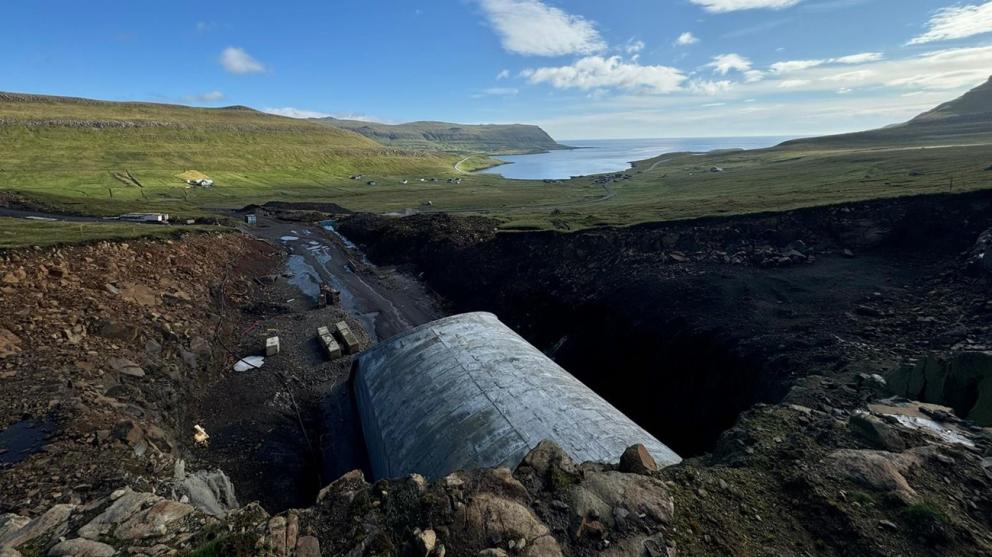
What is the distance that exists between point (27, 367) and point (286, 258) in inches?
1351

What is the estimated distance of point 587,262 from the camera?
126ft

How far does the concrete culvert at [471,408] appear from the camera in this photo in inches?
536

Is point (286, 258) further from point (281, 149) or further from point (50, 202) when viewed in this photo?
point (281, 149)

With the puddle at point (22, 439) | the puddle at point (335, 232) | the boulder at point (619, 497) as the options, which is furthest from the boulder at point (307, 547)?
the puddle at point (335, 232)

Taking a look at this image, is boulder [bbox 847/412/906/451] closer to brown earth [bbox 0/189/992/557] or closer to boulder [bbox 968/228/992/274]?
brown earth [bbox 0/189/992/557]

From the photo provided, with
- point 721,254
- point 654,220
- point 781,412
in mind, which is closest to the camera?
point 781,412

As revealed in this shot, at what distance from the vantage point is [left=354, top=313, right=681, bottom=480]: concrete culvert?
13609 millimetres

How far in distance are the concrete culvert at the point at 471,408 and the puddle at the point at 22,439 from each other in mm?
10636

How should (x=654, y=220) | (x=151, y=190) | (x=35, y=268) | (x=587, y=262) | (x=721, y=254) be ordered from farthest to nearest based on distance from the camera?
(x=151, y=190)
(x=654, y=220)
(x=587, y=262)
(x=721, y=254)
(x=35, y=268)

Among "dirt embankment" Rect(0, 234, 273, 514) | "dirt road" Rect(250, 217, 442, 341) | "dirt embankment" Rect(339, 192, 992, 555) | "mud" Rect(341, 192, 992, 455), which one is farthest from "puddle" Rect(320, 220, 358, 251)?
"dirt embankment" Rect(0, 234, 273, 514)

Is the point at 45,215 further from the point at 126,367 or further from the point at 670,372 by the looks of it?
the point at 670,372

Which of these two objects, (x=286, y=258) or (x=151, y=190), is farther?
(x=151, y=190)

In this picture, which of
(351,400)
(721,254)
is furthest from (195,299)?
(721,254)

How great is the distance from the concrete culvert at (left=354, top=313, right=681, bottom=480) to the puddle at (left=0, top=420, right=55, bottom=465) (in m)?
10.6
